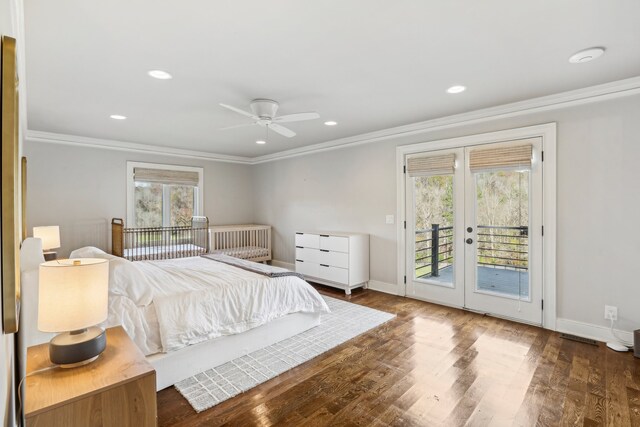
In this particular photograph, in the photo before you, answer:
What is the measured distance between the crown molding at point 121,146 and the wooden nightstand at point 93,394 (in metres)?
4.50

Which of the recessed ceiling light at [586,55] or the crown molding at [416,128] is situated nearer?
the recessed ceiling light at [586,55]

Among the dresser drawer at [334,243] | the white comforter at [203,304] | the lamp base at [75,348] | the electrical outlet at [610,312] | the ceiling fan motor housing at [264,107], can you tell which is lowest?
the electrical outlet at [610,312]

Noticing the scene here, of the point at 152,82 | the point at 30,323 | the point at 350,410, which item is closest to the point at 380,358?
the point at 350,410

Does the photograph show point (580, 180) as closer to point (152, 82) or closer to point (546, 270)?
point (546, 270)

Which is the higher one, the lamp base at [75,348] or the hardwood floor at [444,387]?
the lamp base at [75,348]

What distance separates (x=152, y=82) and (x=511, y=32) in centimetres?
288

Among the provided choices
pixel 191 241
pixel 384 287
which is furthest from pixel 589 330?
pixel 191 241

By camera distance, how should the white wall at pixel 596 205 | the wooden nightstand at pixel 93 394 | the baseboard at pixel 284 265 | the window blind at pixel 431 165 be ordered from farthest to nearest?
the baseboard at pixel 284 265 < the window blind at pixel 431 165 < the white wall at pixel 596 205 < the wooden nightstand at pixel 93 394

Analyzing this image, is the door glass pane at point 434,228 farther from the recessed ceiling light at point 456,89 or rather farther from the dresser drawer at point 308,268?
the dresser drawer at point 308,268

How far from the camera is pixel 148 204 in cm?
573

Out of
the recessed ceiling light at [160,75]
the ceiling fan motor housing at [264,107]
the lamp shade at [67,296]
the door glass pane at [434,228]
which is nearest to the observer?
the lamp shade at [67,296]

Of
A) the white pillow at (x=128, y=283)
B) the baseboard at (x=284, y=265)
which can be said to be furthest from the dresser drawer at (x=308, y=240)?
the white pillow at (x=128, y=283)

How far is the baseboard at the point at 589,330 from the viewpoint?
3.01 metres

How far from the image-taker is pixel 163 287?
279 cm
